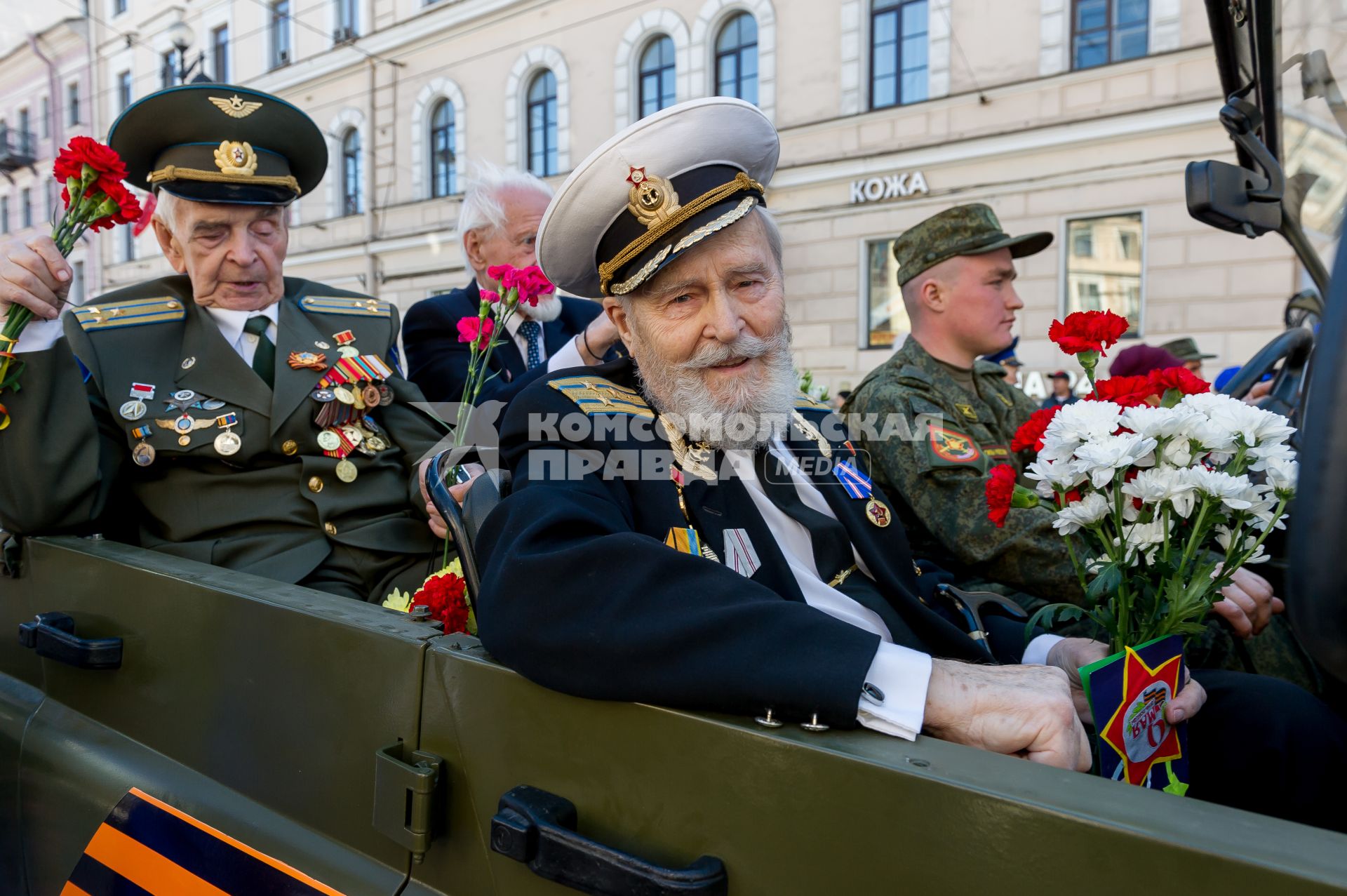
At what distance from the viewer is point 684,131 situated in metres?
1.78

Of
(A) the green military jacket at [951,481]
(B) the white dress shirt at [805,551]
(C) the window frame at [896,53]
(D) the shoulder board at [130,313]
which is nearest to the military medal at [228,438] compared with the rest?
(D) the shoulder board at [130,313]

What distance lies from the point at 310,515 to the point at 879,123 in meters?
12.1

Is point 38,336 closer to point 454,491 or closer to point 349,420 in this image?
point 349,420

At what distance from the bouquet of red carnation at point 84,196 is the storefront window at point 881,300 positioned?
456 inches

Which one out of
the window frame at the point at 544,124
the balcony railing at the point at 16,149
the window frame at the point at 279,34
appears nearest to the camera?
the window frame at the point at 544,124

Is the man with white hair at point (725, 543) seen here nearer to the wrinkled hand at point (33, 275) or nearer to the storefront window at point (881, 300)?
the wrinkled hand at point (33, 275)

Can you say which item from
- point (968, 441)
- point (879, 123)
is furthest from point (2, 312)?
point (879, 123)

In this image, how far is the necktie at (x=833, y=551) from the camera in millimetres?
1745

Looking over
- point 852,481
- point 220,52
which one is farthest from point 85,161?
point 220,52

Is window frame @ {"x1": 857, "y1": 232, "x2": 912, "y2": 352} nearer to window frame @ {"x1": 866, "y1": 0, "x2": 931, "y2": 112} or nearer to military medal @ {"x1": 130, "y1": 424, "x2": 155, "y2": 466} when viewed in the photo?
window frame @ {"x1": 866, "y1": 0, "x2": 931, "y2": 112}

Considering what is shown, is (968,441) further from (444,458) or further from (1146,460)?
(444,458)

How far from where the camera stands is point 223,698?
58.6 inches

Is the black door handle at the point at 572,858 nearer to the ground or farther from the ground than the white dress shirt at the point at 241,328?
nearer to the ground

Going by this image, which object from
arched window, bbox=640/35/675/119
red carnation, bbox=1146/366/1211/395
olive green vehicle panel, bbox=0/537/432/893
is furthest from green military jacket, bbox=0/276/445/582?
arched window, bbox=640/35/675/119
